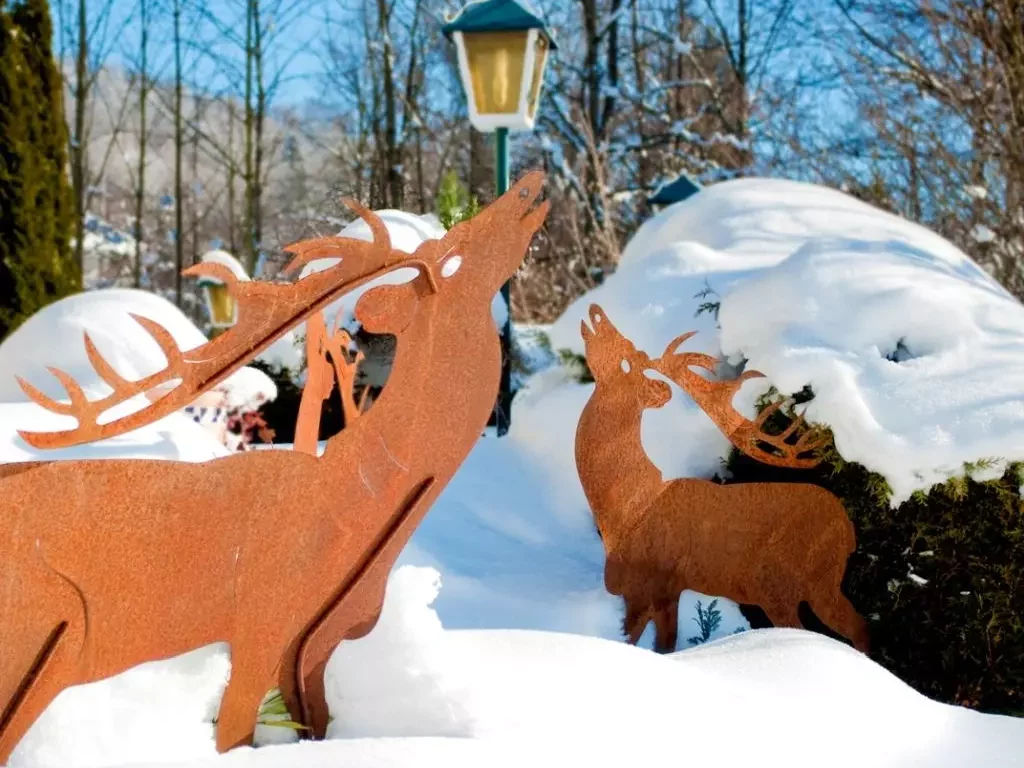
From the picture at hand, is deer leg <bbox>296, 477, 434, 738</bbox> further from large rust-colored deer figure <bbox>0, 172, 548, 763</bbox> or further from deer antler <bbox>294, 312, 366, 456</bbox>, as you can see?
deer antler <bbox>294, 312, 366, 456</bbox>

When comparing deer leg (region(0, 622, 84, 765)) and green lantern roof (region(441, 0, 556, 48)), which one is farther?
green lantern roof (region(441, 0, 556, 48))

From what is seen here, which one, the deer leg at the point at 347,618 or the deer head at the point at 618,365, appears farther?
the deer head at the point at 618,365

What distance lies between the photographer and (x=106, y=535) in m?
1.68

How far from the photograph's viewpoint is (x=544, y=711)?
1856mm

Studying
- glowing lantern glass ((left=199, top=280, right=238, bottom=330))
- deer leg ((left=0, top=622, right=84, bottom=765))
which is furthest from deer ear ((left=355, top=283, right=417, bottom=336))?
glowing lantern glass ((left=199, top=280, right=238, bottom=330))

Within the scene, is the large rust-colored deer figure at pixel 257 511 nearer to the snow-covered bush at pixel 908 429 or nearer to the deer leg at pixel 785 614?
the deer leg at pixel 785 614

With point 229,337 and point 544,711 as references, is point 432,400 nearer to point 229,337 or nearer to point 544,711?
point 229,337

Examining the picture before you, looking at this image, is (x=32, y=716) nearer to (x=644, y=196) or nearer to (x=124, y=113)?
(x=644, y=196)

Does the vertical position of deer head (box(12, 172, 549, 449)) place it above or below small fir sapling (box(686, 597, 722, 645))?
above

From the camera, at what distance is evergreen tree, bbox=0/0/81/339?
8969mm

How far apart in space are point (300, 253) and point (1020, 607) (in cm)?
253

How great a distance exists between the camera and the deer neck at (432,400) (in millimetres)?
1938

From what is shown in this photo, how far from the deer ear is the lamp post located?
3.02 metres

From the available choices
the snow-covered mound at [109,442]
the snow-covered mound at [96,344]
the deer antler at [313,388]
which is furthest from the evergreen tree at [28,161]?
the deer antler at [313,388]
